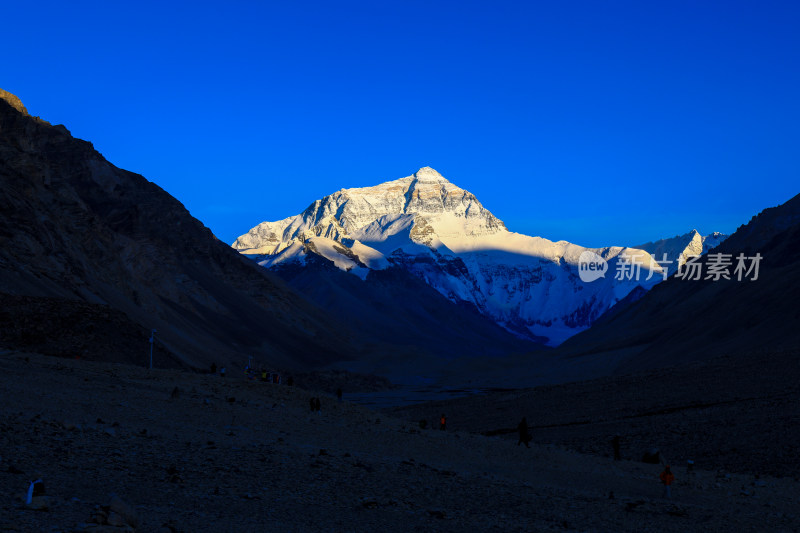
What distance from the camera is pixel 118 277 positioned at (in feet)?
282

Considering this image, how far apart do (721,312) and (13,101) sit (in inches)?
3298

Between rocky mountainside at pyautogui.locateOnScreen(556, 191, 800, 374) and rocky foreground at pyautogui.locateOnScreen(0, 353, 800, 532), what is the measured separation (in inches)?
1613

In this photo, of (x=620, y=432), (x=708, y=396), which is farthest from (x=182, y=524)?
(x=708, y=396)

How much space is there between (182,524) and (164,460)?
4203mm

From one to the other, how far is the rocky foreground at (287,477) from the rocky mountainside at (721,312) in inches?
1613

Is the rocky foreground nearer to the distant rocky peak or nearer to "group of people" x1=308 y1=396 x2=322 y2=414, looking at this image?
"group of people" x1=308 y1=396 x2=322 y2=414

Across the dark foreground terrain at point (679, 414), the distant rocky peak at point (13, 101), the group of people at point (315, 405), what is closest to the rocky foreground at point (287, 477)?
the group of people at point (315, 405)

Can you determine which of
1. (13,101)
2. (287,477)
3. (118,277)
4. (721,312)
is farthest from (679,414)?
(13,101)

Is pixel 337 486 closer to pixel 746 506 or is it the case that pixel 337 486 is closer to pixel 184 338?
pixel 746 506

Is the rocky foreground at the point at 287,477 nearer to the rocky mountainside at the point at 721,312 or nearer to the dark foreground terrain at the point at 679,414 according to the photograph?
the dark foreground terrain at the point at 679,414

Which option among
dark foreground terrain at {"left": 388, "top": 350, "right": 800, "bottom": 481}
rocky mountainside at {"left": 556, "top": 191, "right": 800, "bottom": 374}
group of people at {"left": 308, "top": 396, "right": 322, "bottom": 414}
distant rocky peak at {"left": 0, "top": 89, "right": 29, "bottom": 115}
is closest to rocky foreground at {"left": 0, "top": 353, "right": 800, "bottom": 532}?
group of people at {"left": 308, "top": 396, "right": 322, "bottom": 414}

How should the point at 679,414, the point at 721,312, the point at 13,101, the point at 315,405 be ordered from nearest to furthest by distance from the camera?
the point at 315,405
the point at 679,414
the point at 721,312
the point at 13,101

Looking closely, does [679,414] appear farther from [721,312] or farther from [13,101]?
[13,101]

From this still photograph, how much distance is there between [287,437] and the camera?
2036cm
